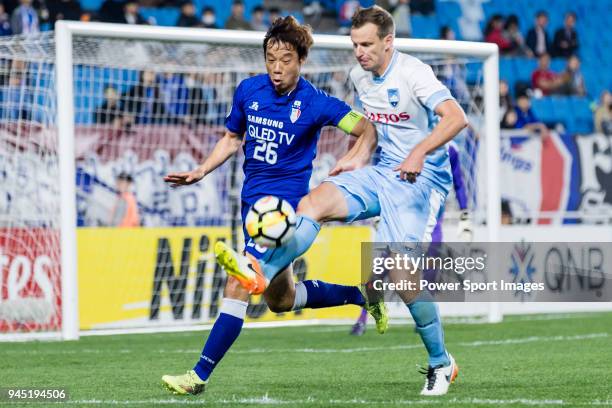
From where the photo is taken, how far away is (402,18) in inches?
834

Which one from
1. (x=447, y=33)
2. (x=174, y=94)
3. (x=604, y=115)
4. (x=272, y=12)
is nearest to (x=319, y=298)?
(x=174, y=94)

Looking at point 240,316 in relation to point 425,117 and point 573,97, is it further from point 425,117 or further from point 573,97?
point 573,97

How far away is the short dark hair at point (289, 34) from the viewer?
6.87 metres

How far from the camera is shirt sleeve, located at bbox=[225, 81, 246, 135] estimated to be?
23.6 ft

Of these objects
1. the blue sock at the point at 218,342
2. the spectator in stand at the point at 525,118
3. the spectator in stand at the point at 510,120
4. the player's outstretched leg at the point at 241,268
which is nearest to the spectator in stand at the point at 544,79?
the spectator in stand at the point at 525,118

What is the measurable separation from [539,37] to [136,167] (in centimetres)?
1073

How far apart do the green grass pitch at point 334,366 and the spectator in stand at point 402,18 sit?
28.0ft

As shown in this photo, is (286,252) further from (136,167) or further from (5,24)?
(5,24)

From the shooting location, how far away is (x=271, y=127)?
7.05 metres

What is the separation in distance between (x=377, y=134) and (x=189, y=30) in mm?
5637

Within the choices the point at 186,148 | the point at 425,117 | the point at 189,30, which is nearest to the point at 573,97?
the point at 186,148

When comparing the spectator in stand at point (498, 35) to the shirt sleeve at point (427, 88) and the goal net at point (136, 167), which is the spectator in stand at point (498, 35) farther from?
the shirt sleeve at point (427, 88)

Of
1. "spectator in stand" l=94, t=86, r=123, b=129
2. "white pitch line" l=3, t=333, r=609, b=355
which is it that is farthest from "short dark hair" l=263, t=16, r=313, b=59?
"spectator in stand" l=94, t=86, r=123, b=129

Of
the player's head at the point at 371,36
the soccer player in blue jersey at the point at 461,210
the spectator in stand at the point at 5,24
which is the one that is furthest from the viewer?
the spectator in stand at the point at 5,24
